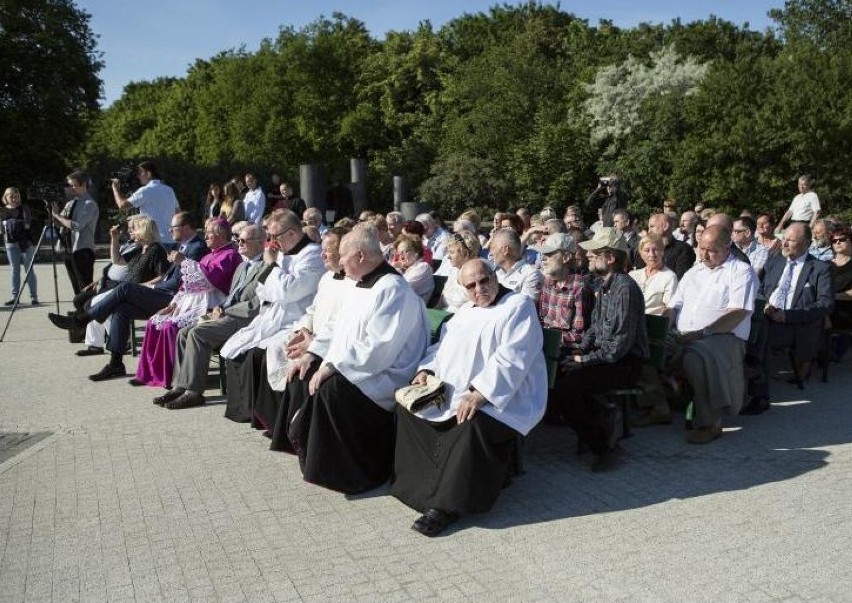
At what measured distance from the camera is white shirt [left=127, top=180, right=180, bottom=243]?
1100 cm

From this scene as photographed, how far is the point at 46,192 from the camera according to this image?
10922mm

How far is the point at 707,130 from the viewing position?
2817 cm

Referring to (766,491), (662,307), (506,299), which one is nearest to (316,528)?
(506,299)

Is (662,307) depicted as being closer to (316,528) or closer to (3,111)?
(316,528)

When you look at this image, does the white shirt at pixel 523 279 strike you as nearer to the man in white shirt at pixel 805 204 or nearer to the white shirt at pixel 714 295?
the white shirt at pixel 714 295

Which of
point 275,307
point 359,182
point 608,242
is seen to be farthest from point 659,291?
point 359,182

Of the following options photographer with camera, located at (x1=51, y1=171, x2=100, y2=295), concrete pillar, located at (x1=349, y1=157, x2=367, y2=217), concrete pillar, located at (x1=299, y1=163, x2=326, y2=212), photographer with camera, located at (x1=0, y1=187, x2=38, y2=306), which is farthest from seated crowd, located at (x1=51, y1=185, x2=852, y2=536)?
concrete pillar, located at (x1=349, y1=157, x2=367, y2=217)

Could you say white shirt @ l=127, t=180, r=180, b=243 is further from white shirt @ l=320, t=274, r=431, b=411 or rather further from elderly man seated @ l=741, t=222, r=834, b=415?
elderly man seated @ l=741, t=222, r=834, b=415

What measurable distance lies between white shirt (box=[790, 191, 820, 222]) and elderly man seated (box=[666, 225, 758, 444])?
751 centimetres

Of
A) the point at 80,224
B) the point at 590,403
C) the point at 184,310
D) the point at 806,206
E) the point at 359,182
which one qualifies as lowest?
the point at 590,403

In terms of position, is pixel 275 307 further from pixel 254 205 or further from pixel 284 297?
pixel 254 205

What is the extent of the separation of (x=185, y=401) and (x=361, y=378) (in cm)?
259

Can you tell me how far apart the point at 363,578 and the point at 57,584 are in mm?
1444

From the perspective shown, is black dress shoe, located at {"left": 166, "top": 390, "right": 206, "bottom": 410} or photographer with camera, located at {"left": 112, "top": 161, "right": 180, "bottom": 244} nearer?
black dress shoe, located at {"left": 166, "top": 390, "right": 206, "bottom": 410}
